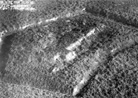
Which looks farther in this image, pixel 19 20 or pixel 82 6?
pixel 82 6

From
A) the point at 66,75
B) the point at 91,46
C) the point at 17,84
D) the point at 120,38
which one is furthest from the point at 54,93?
the point at 120,38

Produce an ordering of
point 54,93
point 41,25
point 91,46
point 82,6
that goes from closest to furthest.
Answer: point 54,93 → point 91,46 → point 41,25 → point 82,6

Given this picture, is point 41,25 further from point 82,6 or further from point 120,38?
point 120,38

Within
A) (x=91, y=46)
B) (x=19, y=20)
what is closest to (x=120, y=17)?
(x=91, y=46)

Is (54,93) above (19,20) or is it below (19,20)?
below

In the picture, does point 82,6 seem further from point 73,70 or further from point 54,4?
point 73,70

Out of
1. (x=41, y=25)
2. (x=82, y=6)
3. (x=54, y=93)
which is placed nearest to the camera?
(x=54, y=93)
